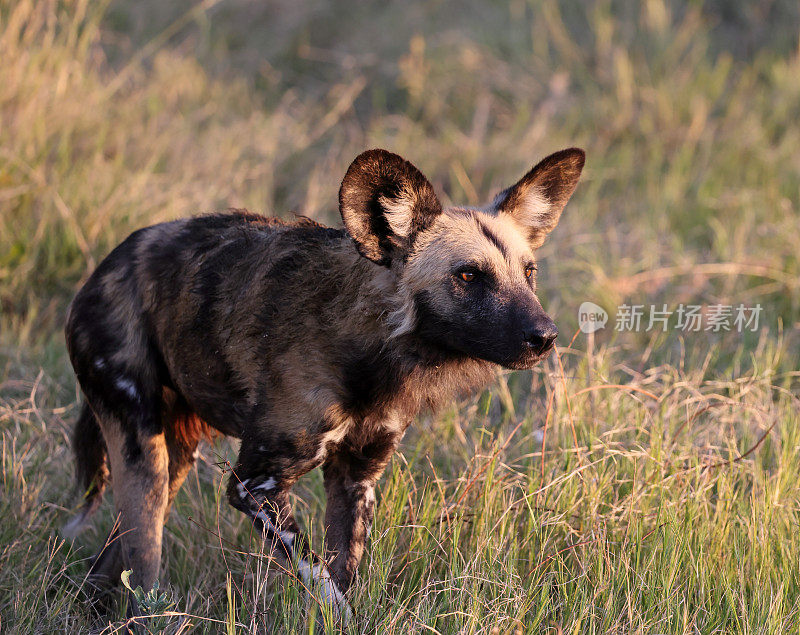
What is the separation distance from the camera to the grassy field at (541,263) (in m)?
2.74

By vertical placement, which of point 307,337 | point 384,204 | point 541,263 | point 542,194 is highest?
point 542,194

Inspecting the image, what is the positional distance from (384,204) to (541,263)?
2870mm

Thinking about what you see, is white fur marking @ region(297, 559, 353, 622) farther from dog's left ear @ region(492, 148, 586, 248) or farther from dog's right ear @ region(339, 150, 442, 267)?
dog's left ear @ region(492, 148, 586, 248)

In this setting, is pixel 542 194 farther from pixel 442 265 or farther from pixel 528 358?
pixel 528 358

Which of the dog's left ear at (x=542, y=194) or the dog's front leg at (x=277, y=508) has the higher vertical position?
the dog's left ear at (x=542, y=194)

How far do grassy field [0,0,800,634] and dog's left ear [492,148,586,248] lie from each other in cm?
56

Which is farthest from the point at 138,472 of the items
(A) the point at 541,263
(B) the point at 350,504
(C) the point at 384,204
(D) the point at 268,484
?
(A) the point at 541,263

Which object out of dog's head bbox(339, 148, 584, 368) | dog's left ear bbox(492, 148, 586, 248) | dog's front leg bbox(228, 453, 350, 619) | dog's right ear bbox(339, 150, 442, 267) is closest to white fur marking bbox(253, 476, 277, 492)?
dog's front leg bbox(228, 453, 350, 619)

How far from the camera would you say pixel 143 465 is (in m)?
2.89

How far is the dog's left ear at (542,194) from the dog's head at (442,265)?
0.68ft

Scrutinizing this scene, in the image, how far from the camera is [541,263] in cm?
538

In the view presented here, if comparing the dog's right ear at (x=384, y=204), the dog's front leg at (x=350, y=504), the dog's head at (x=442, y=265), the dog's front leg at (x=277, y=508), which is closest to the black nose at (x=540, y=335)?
the dog's head at (x=442, y=265)

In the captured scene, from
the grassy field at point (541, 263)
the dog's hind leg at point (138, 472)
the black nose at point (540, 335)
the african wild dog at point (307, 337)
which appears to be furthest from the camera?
the dog's hind leg at point (138, 472)

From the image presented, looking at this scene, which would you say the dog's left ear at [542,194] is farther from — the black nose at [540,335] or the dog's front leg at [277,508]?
the dog's front leg at [277,508]
